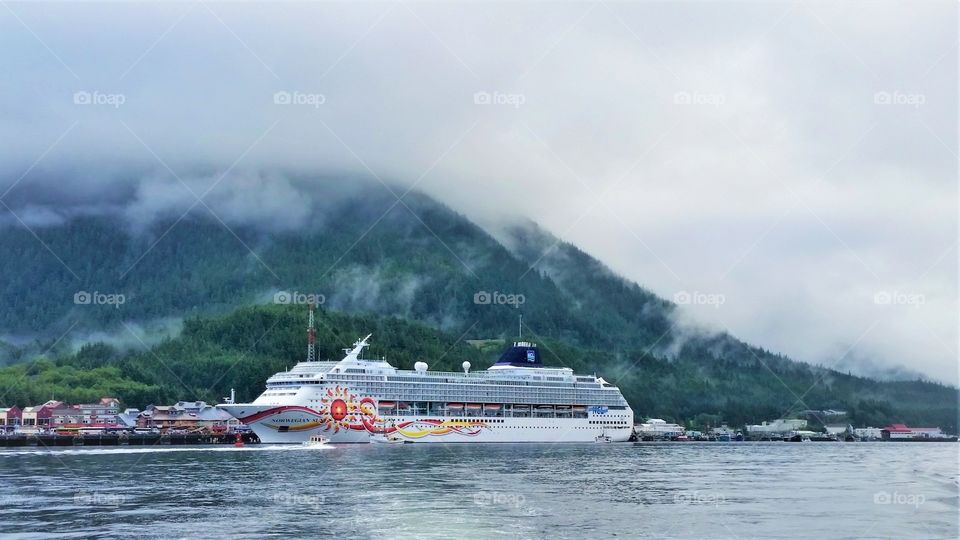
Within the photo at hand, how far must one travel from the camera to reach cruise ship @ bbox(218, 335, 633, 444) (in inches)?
4173

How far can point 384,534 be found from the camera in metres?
36.9

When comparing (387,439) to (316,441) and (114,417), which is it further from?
(114,417)

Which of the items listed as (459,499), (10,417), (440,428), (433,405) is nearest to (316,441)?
(440,428)

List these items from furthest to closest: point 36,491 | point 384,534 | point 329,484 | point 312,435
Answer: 1. point 312,435
2. point 329,484
3. point 36,491
4. point 384,534

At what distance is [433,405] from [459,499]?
7320 cm

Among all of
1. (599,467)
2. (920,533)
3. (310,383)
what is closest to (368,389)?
(310,383)

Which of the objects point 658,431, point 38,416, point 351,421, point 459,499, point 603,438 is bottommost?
point 459,499

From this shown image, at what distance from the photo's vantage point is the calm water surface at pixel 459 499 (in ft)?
127

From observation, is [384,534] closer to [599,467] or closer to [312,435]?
[599,467]

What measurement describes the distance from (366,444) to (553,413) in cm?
3149

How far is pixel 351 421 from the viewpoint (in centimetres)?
10931

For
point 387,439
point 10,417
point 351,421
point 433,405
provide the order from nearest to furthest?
point 351,421 < point 387,439 < point 433,405 < point 10,417

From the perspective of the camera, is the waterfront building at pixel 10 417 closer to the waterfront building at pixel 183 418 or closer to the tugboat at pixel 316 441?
the waterfront building at pixel 183 418

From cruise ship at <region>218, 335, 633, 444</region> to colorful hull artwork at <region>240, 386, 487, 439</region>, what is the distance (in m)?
0.11
